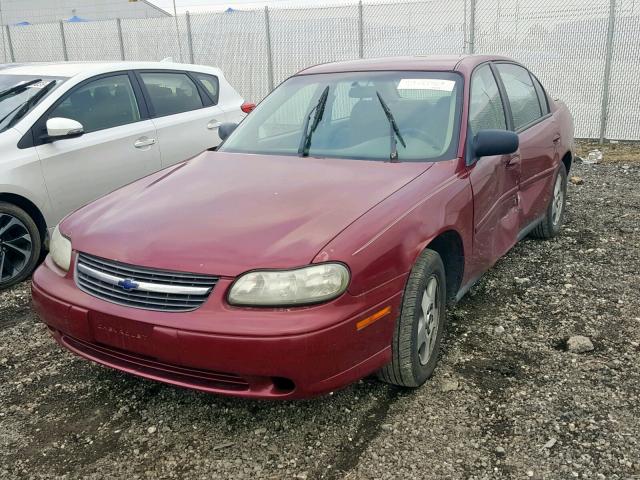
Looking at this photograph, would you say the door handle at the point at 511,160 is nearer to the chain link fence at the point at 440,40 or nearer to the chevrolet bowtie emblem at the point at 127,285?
the chevrolet bowtie emblem at the point at 127,285

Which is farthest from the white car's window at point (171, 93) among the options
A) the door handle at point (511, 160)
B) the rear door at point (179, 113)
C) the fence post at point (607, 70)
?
the fence post at point (607, 70)

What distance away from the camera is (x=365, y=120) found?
3697 mm

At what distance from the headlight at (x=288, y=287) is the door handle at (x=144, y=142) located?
11.2 ft

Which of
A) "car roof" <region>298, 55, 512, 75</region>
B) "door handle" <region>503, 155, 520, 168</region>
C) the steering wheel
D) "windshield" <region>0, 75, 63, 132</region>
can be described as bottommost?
"door handle" <region>503, 155, 520, 168</region>

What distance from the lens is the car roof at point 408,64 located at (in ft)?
12.8

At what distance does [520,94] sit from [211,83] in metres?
3.25

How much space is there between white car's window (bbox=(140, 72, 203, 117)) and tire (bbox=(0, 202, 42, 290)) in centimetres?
166

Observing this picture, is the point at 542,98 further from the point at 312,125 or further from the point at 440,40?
the point at 440,40

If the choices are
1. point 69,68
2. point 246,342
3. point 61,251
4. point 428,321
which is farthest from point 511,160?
point 69,68

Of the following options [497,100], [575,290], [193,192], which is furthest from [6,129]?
[575,290]

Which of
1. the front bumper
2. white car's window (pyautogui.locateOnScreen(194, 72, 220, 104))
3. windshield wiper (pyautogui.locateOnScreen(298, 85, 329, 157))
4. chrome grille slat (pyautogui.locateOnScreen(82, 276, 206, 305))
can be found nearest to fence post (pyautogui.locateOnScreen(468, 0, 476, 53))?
white car's window (pyautogui.locateOnScreen(194, 72, 220, 104))

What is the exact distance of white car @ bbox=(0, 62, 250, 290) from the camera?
15.4 feet

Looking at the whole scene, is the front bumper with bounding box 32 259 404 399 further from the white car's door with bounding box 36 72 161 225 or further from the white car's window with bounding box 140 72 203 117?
the white car's window with bounding box 140 72 203 117

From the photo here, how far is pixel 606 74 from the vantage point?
9867 millimetres
